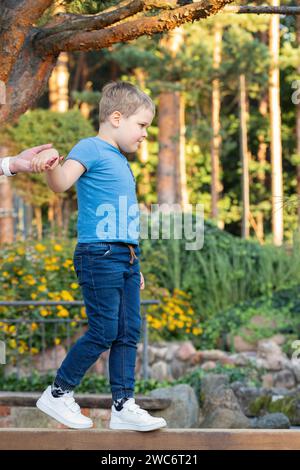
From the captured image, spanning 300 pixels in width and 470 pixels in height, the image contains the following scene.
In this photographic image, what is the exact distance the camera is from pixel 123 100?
3680 mm

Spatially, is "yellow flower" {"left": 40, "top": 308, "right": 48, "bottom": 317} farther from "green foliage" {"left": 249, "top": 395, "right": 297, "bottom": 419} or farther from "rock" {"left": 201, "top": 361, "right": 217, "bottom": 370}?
"green foliage" {"left": 249, "top": 395, "right": 297, "bottom": 419}

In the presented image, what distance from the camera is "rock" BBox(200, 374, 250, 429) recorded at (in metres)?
6.48

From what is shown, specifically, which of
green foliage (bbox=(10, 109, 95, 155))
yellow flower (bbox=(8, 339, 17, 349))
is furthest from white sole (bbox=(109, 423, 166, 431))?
green foliage (bbox=(10, 109, 95, 155))

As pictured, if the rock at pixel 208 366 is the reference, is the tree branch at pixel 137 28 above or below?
above

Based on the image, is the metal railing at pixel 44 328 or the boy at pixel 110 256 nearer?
the boy at pixel 110 256

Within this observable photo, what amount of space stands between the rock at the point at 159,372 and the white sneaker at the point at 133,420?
16.8 feet

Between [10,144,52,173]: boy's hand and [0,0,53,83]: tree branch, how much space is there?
89 centimetres

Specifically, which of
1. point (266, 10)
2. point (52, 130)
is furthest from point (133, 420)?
point (52, 130)

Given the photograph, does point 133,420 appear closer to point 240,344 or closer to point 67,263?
point 67,263

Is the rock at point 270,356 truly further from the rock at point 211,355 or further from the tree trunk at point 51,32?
the tree trunk at point 51,32

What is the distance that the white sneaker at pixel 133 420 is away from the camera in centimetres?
Answer: 352

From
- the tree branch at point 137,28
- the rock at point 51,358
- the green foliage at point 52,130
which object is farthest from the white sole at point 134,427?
the green foliage at point 52,130

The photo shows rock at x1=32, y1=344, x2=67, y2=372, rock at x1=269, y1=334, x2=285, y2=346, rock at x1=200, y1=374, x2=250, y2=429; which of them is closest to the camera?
rock at x1=200, y1=374, x2=250, y2=429

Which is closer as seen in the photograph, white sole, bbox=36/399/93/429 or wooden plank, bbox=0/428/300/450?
wooden plank, bbox=0/428/300/450
